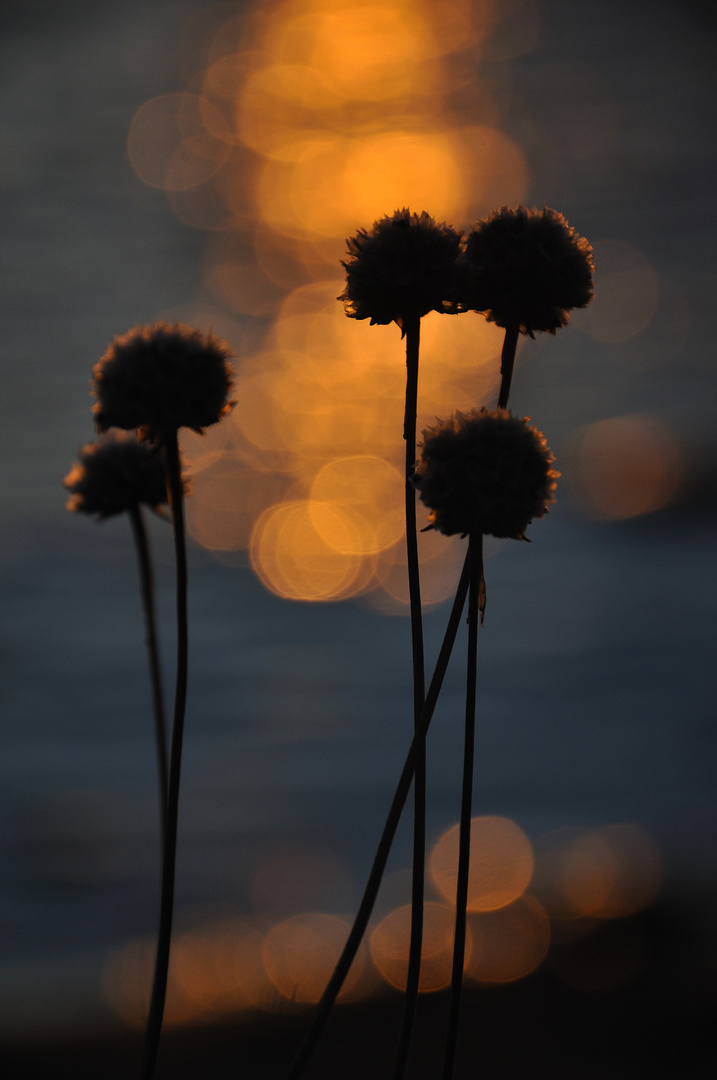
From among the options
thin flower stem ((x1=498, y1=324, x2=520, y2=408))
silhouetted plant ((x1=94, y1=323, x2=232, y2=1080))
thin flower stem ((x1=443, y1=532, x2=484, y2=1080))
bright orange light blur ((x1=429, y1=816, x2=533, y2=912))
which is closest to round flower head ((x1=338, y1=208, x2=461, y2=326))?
thin flower stem ((x1=498, y1=324, x2=520, y2=408))

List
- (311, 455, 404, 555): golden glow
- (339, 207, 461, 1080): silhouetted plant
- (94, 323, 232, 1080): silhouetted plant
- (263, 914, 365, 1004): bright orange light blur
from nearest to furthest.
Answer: (94, 323, 232, 1080): silhouetted plant, (339, 207, 461, 1080): silhouetted plant, (263, 914, 365, 1004): bright orange light blur, (311, 455, 404, 555): golden glow

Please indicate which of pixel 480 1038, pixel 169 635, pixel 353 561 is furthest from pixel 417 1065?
pixel 353 561

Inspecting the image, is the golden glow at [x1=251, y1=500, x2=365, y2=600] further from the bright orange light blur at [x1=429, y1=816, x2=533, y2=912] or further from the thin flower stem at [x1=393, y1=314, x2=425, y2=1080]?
the thin flower stem at [x1=393, y1=314, x2=425, y2=1080]

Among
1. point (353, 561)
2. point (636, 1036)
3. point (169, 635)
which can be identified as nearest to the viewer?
point (636, 1036)

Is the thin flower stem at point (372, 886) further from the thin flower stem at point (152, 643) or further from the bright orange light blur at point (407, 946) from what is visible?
the bright orange light blur at point (407, 946)

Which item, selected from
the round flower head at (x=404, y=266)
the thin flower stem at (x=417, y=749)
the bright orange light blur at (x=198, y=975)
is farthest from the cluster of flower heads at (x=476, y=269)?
the bright orange light blur at (x=198, y=975)

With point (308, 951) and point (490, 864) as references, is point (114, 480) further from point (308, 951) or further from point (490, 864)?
point (490, 864)

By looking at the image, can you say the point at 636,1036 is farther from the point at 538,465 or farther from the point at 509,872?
the point at 538,465
